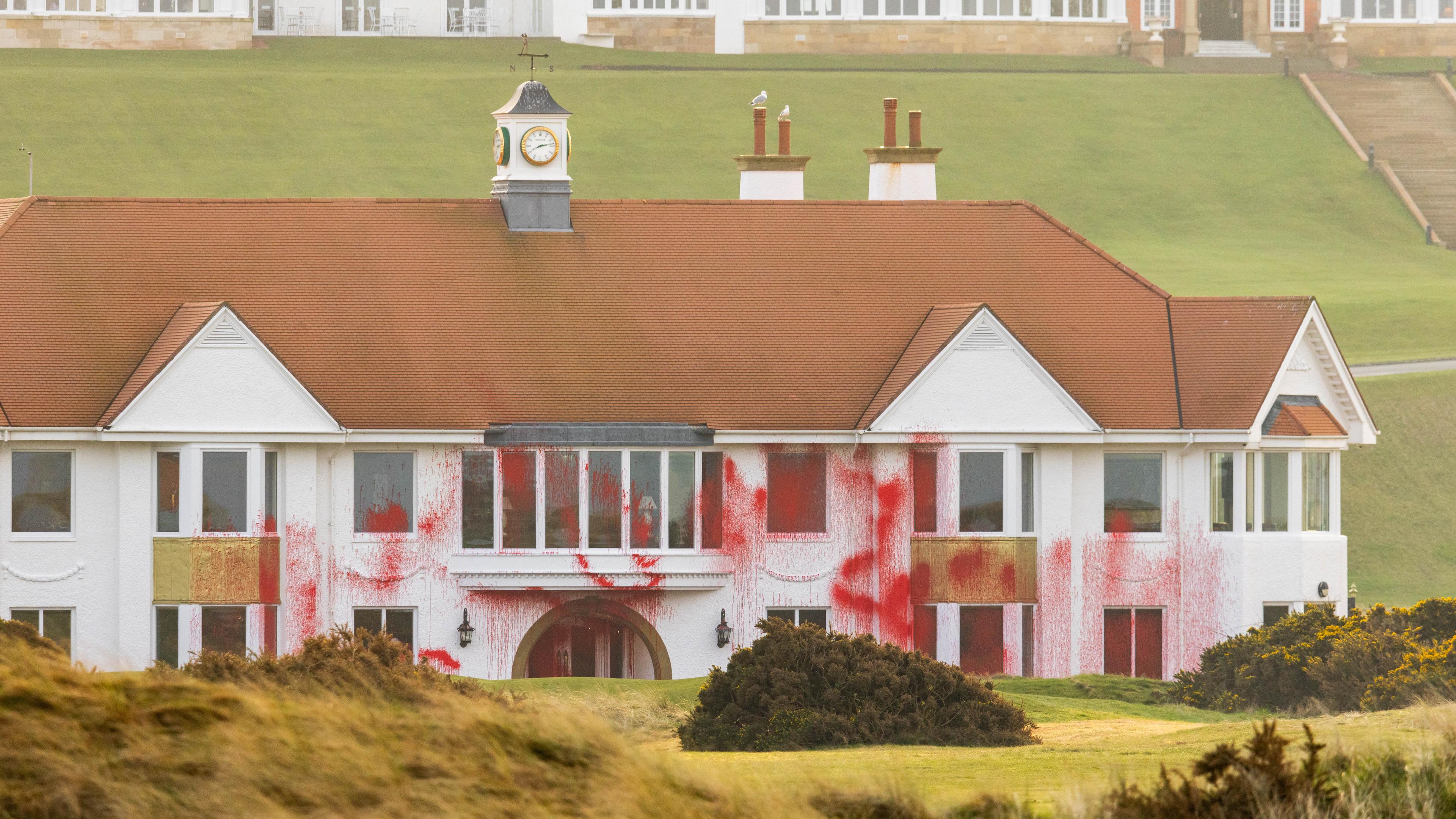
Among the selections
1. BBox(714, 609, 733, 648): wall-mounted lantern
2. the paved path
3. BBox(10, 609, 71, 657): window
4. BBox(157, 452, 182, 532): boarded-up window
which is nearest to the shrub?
BBox(714, 609, 733, 648): wall-mounted lantern

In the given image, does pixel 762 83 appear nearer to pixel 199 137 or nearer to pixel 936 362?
pixel 199 137

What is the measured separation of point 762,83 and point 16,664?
71.0 meters

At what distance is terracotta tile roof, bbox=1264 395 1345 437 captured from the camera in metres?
37.9

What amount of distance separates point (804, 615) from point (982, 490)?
357 cm

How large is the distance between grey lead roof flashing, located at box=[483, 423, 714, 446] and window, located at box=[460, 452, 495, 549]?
42 cm

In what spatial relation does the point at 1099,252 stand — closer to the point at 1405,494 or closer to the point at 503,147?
the point at 503,147

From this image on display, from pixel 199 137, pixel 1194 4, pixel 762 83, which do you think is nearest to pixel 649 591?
pixel 199 137

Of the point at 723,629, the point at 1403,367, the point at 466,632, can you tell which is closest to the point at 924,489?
the point at 723,629

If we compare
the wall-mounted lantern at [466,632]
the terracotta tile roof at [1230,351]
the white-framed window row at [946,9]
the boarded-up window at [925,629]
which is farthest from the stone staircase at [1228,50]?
the wall-mounted lantern at [466,632]

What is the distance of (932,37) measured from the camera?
94.5 m

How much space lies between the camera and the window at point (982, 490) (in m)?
37.2

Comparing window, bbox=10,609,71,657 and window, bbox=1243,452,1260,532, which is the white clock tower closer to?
window, bbox=10,609,71,657

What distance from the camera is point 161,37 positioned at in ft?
293

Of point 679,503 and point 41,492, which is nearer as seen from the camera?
point 41,492
